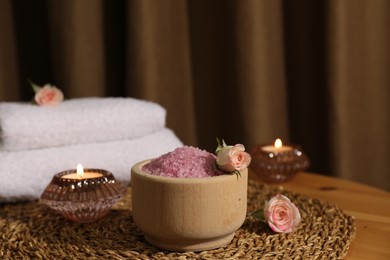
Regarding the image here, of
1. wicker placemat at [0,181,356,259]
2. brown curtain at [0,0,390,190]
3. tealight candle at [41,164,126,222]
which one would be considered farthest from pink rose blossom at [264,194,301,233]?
brown curtain at [0,0,390,190]

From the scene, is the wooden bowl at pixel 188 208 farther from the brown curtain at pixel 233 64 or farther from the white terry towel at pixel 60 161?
the brown curtain at pixel 233 64

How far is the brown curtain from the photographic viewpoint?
1225mm

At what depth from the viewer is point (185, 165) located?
2.13 feet

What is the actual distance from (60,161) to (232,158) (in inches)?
14.0

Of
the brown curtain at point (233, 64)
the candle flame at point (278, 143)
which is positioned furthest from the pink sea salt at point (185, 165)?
the brown curtain at point (233, 64)

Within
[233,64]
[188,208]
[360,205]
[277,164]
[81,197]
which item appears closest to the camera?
[188,208]

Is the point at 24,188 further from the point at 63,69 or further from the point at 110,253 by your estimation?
the point at 63,69

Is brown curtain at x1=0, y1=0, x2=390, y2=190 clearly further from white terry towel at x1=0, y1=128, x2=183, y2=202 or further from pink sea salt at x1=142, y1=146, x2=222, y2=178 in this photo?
pink sea salt at x1=142, y1=146, x2=222, y2=178

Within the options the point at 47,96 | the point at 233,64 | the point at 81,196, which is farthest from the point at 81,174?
the point at 233,64

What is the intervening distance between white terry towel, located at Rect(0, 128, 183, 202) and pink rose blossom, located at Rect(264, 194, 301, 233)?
282 mm

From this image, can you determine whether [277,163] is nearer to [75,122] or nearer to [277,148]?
[277,148]

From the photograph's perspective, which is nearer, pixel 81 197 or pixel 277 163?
pixel 81 197

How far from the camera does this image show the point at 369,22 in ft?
4.28

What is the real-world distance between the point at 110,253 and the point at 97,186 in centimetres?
14
